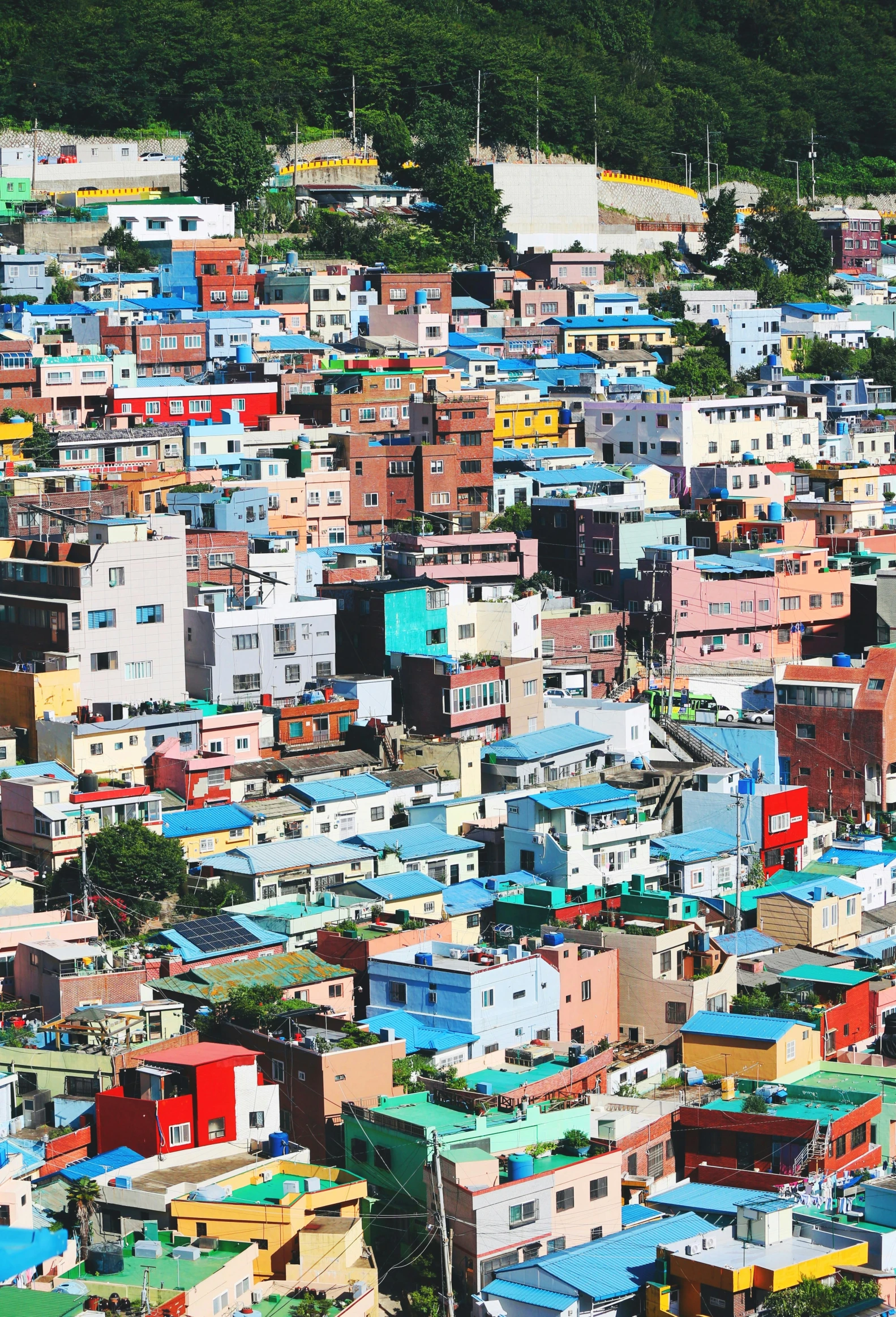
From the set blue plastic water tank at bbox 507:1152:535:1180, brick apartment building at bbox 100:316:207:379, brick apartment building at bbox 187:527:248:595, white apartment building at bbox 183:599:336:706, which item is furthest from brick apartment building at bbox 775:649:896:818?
brick apartment building at bbox 100:316:207:379

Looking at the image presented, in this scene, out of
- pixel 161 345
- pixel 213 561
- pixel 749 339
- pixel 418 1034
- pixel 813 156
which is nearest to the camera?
pixel 418 1034

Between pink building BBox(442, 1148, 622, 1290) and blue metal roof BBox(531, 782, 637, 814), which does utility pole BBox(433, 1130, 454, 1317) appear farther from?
blue metal roof BBox(531, 782, 637, 814)

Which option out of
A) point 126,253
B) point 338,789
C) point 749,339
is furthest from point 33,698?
point 749,339

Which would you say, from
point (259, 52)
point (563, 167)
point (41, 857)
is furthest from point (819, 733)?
point (259, 52)

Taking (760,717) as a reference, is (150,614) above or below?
above

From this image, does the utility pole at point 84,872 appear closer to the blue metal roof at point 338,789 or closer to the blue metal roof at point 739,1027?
the blue metal roof at point 338,789

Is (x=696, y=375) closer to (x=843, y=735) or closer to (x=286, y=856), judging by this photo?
(x=843, y=735)

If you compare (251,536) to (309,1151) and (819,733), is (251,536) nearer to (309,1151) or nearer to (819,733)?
(819,733)
